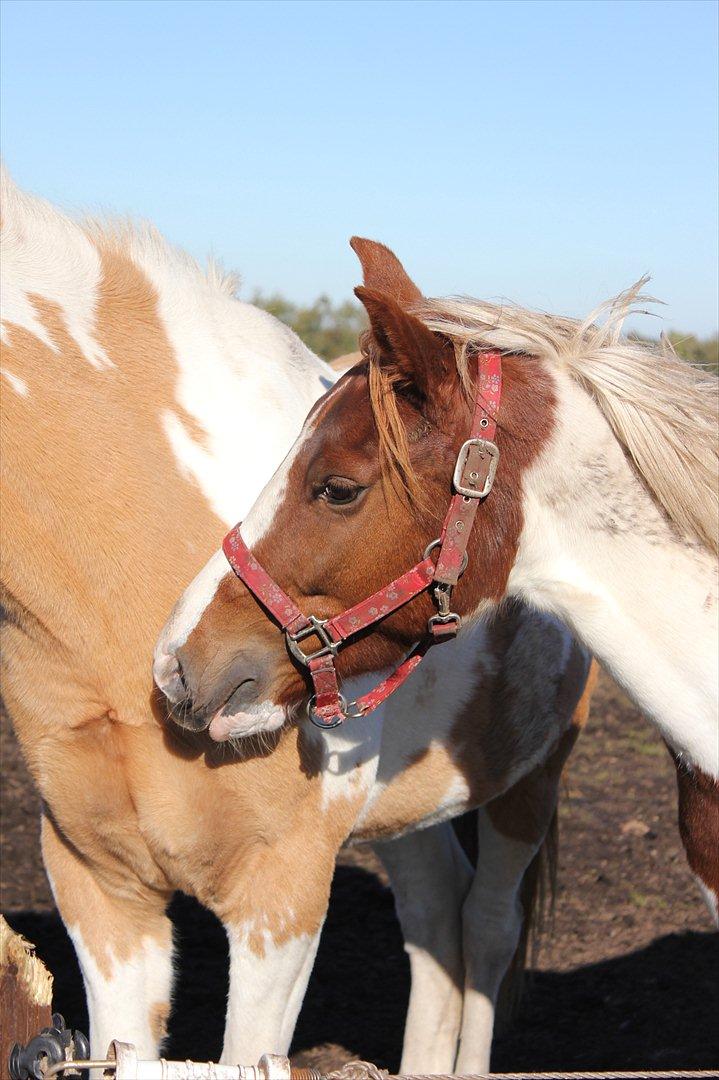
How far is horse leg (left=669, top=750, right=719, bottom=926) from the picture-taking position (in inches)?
95.2

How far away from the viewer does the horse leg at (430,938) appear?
4254mm

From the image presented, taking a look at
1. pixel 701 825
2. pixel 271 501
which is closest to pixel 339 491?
pixel 271 501

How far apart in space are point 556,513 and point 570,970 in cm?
335

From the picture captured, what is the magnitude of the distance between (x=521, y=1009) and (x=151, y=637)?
2930mm

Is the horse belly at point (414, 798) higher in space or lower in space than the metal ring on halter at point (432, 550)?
lower

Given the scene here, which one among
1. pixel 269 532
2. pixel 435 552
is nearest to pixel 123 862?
pixel 269 532

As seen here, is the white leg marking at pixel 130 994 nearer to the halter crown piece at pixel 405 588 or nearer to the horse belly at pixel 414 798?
the horse belly at pixel 414 798

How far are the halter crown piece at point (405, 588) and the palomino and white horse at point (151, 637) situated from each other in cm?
7

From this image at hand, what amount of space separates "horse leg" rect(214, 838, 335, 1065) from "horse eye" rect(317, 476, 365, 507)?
1.05 meters

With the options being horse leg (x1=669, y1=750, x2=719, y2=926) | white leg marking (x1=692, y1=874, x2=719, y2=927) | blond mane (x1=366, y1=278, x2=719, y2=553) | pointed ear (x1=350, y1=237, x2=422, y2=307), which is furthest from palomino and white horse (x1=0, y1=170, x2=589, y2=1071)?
white leg marking (x1=692, y1=874, x2=719, y2=927)

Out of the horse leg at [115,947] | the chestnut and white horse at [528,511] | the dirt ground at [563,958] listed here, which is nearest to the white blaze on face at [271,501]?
the chestnut and white horse at [528,511]

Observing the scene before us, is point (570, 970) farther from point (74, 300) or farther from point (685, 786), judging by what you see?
point (74, 300)

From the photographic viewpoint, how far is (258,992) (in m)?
2.96

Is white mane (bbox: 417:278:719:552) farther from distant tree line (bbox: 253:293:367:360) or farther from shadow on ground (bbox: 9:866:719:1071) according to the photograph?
distant tree line (bbox: 253:293:367:360)
